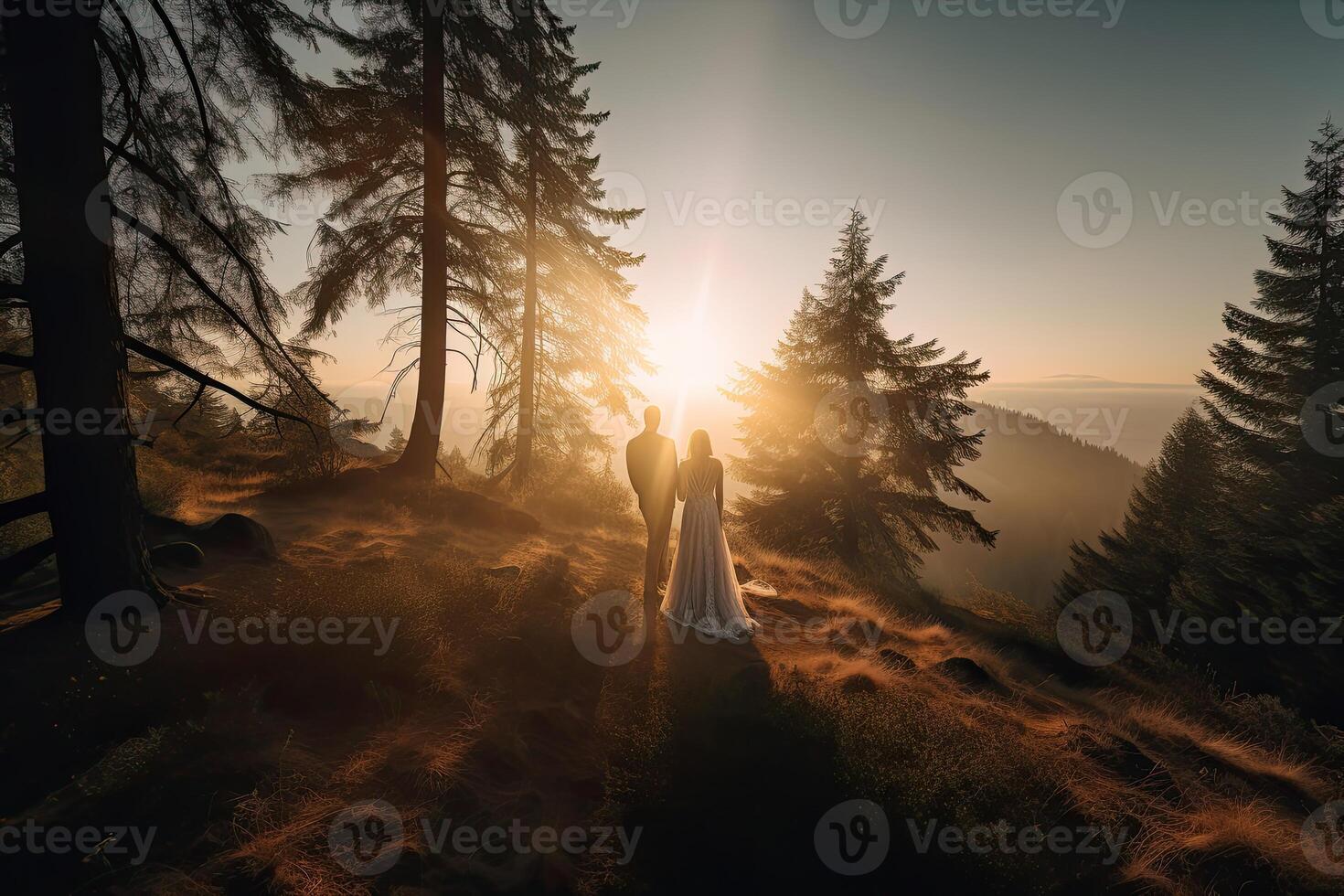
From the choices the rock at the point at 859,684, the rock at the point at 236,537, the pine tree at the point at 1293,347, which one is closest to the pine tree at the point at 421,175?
the rock at the point at 236,537

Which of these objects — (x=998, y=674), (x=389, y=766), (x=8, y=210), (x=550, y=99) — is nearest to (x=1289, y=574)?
(x=998, y=674)

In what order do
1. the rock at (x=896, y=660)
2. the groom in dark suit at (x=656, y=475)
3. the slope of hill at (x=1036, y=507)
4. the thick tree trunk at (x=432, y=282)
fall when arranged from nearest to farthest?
the rock at (x=896, y=660)
the groom in dark suit at (x=656, y=475)
the thick tree trunk at (x=432, y=282)
the slope of hill at (x=1036, y=507)

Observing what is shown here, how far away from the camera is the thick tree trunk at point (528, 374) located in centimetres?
1253

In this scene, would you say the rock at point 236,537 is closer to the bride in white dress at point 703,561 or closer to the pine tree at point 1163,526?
the bride in white dress at point 703,561

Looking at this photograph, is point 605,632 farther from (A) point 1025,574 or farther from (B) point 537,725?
(A) point 1025,574

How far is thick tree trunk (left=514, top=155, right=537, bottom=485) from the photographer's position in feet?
41.1

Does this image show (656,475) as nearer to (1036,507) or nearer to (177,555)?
(177,555)

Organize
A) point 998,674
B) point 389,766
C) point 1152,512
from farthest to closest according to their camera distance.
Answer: point 1152,512 < point 998,674 < point 389,766

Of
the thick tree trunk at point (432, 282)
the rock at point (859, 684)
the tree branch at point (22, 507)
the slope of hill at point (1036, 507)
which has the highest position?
the thick tree trunk at point (432, 282)

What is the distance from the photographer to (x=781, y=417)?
15406 millimetres

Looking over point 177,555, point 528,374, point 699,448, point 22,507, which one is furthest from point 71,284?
point 528,374

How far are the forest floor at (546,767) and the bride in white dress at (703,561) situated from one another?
501 millimetres

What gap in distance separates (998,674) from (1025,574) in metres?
111

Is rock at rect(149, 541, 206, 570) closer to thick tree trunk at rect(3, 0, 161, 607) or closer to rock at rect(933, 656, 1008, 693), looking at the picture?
thick tree trunk at rect(3, 0, 161, 607)
